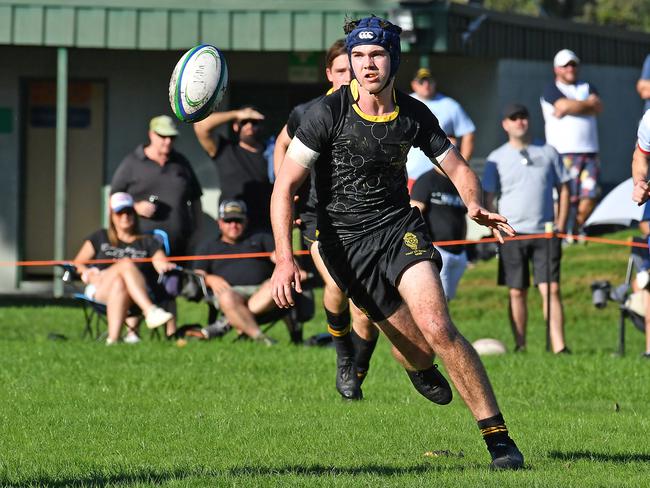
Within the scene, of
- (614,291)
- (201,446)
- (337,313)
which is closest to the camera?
(201,446)

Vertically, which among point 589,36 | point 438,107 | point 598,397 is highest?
point 589,36

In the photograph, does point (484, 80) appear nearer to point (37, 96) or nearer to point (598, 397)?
point (37, 96)

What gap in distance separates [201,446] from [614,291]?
6717 mm

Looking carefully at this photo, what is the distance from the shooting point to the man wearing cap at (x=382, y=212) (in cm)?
677

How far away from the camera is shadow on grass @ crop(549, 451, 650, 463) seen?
7.13 m

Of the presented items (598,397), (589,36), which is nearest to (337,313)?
(598,397)

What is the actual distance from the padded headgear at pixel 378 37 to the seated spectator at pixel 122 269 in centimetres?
604

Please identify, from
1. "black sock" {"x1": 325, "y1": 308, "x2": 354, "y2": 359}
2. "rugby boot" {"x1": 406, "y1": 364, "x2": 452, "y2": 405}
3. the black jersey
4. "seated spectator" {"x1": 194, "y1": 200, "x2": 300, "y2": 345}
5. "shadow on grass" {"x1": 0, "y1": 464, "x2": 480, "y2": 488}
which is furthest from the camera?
"seated spectator" {"x1": 194, "y1": 200, "x2": 300, "y2": 345}

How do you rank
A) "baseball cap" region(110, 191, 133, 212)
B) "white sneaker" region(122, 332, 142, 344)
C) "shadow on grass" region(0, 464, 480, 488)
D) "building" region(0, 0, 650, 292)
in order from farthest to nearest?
"building" region(0, 0, 650, 292), "baseball cap" region(110, 191, 133, 212), "white sneaker" region(122, 332, 142, 344), "shadow on grass" region(0, 464, 480, 488)

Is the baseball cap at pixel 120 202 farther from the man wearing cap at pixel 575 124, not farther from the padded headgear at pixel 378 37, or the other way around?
the padded headgear at pixel 378 37

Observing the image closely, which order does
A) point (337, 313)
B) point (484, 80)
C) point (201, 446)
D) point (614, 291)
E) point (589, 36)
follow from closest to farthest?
1. point (201, 446)
2. point (337, 313)
3. point (614, 291)
4. point (484, 80)
5. point (589, 36)

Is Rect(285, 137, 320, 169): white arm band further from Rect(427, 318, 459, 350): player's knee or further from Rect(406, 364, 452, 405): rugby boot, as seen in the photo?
Rect(406, 364, 452, 405): rugby boot

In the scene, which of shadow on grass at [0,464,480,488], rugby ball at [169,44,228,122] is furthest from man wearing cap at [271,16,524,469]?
rugby ball at [169,44,228,122]

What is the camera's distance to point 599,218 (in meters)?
13.4
